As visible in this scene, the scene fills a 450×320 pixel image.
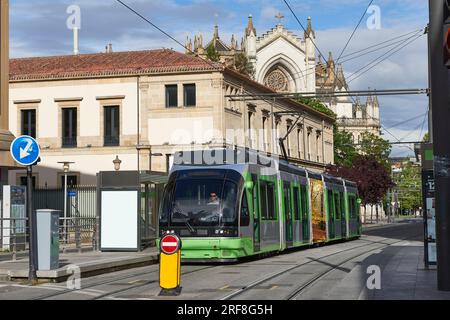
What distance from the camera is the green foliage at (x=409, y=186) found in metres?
142

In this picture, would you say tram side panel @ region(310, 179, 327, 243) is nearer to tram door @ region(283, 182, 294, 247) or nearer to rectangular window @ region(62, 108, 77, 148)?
tram door @ region(283, 182, 294, 247)

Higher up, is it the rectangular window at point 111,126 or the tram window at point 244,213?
the rectangular window at point 111,126

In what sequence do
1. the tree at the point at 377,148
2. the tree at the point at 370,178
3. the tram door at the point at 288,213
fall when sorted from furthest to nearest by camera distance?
A: the tree at the point at 377,148 → the tree at the point at 370,178 → the tram door at the point at 288,213

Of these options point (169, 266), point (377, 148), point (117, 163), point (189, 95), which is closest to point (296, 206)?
point (169, 266)

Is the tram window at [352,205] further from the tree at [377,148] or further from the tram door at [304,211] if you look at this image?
the tree at [377,148]

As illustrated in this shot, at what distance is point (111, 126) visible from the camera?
172 ft

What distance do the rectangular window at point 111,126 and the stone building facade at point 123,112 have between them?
0.21ft

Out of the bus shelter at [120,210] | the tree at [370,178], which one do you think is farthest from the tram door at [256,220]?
the tree at [370,178]

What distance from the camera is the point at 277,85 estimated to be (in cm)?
11688

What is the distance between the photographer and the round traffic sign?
1416 centimetres
